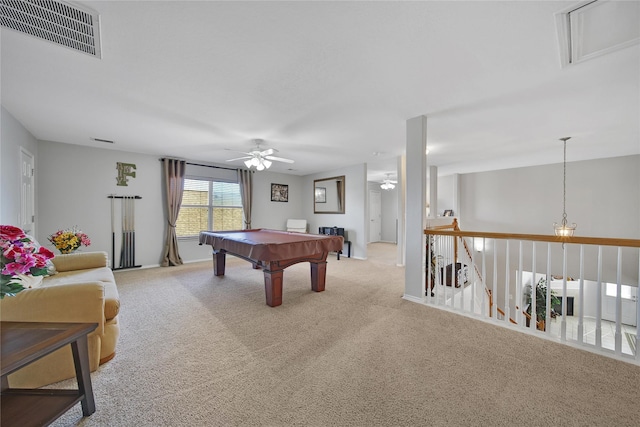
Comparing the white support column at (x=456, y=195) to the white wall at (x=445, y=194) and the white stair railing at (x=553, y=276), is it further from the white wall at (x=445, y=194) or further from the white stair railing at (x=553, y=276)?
the white stair railing at (x=553, y=276)

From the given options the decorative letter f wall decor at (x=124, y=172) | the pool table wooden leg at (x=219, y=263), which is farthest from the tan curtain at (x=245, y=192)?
the decorative letter f wall decor at (x=124, y=172)

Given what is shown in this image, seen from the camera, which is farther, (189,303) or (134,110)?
(189,303)

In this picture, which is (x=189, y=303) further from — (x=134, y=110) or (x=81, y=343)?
(x=134, y=110)

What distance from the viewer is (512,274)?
21.2 feet

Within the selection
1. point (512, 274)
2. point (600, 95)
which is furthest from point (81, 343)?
point (512, 274)

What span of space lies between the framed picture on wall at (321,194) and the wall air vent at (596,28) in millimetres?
5456

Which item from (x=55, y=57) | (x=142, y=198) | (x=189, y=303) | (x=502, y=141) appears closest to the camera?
(x=55, y=57)

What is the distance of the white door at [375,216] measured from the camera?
30.4ft

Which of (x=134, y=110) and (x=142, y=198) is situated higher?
(x=134, y=110)

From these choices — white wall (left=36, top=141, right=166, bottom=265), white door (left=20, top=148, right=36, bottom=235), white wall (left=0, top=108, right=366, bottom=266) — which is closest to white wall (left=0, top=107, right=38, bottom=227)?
white wall (left=0, top=108, right=366, bottom=266)

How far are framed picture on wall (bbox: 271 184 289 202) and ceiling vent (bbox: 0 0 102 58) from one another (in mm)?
5325

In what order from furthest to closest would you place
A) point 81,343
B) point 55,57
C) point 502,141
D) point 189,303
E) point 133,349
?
point 502,141, point 189,303, point 133,349, point 55,57, point 81,343

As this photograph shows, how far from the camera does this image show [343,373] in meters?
1.70

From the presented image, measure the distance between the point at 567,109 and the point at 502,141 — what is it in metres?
1.33
